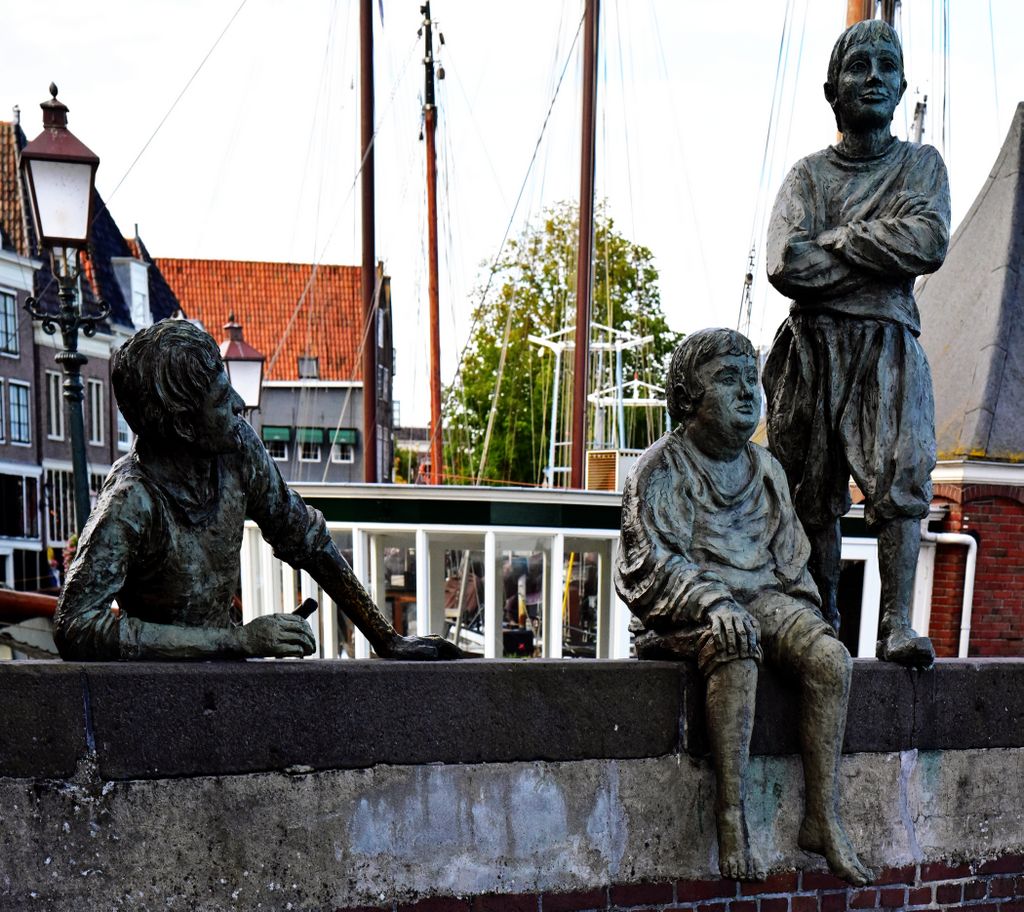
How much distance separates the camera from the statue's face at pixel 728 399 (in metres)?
4.17

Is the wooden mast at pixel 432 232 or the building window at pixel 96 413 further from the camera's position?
the building window at pixel 96 413

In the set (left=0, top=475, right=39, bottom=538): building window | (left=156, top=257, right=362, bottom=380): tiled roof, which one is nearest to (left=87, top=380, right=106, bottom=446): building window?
(left=0, top=475, right=39, bottom=538): building window

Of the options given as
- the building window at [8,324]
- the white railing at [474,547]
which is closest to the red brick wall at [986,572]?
the white railing at [474,547]

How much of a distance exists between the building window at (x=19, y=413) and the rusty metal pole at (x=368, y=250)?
18.1 meters

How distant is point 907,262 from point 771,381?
2.39 feet

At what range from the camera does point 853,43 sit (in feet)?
15.2

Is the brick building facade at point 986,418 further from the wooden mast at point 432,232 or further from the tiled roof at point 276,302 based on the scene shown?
the tiled roof at point 276,302

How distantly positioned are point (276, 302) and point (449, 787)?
166 ft

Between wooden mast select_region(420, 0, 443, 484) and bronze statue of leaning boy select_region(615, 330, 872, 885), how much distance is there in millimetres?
22027

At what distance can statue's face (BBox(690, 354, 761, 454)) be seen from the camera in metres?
4.17

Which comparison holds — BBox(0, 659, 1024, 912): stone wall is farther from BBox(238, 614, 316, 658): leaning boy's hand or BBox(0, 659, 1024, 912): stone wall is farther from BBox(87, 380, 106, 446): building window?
BBox(87, 380, 106, 446): building window

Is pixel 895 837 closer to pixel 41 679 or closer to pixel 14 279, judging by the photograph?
pixel 41 679

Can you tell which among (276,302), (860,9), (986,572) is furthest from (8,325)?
(986,572)

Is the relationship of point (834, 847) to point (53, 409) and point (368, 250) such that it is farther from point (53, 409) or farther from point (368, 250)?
point (53, 409)
